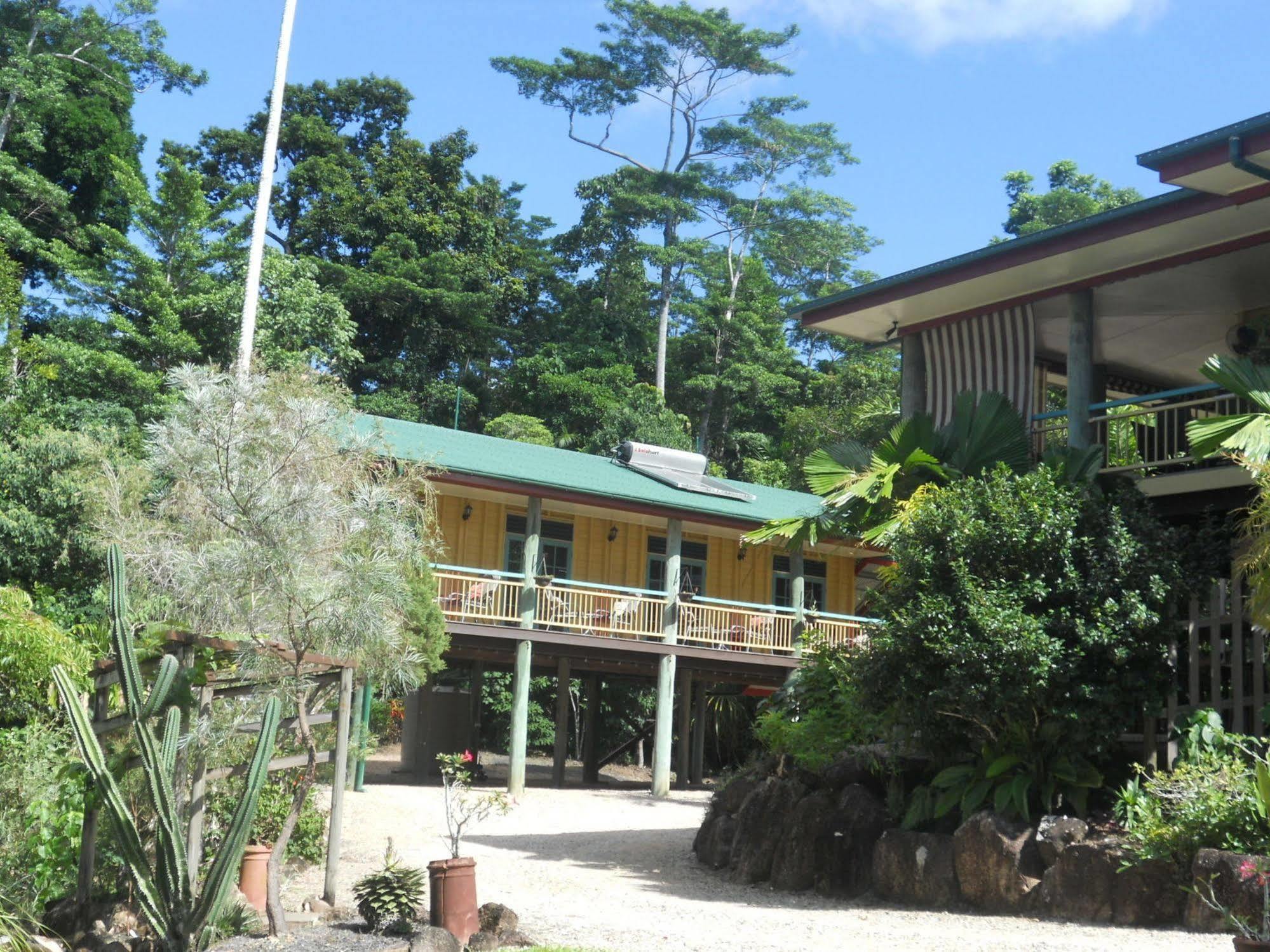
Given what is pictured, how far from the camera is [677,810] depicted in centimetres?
1931

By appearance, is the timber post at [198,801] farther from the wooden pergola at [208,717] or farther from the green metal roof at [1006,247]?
the green metal roof at [1006,247]

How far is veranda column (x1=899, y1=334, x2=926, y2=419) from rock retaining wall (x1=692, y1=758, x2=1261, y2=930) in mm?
4933

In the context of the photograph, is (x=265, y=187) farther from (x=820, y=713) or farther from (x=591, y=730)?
(x=820, y=713)

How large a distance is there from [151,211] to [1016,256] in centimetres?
2115

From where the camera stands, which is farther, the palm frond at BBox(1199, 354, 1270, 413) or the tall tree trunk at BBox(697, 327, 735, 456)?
the tall tree trunk at BBox(697, 327, 735, 456)

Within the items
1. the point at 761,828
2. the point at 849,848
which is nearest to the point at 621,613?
the point at 761,828

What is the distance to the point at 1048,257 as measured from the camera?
13383mm

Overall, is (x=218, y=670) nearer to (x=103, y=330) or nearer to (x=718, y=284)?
(x=103, y=330)

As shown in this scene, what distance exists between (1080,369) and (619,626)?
9.79 metres

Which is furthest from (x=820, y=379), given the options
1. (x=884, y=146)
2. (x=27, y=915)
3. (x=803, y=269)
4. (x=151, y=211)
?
(x=27, y=915)

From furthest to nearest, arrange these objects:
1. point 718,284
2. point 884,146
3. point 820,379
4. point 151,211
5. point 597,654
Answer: point 884,146 < point 718,284 < point 820,379 < point 151,211 < point 597,654

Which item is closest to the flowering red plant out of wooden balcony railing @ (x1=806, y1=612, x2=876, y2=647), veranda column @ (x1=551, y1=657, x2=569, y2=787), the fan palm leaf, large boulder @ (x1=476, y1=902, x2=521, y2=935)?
the fan palm leaf

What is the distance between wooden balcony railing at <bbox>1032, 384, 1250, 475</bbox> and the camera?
43.4 feet

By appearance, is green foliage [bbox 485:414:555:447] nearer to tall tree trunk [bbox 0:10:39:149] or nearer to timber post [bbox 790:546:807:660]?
timber post [bbox 790:546:807:660]
